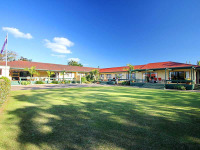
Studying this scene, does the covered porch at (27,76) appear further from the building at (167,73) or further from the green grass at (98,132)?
the green grass at (98,132)

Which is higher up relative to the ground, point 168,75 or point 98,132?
point 168,75

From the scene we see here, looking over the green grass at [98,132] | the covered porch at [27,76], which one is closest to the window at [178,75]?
the green grass at [98,132]

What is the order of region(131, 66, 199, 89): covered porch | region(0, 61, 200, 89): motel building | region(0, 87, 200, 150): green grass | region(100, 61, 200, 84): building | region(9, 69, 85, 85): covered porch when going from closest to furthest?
region(0, 87, 200, 150): green grass, region(131, 66, 199, 89): covered porch, region(100, 61, 200, 84): building, region(0, 61, 200, 89): motel building, region(9, 69, 85, 85): covered porch

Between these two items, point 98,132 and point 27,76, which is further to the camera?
point 27,76

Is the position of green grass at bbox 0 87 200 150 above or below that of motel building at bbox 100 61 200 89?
below

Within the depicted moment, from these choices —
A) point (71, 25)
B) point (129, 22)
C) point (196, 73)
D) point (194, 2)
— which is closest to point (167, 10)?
point (194, 2)

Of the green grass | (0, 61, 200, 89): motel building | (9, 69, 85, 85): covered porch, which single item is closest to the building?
(0, 61, 200, 89): motel building

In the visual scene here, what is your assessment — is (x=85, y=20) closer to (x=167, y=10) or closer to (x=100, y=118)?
(x=167, y=10)

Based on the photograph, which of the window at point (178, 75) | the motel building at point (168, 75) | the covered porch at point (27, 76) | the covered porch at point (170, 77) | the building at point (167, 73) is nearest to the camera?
the covered porch at point (170, 77)

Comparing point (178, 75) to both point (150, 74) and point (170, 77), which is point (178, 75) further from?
point (150, 74)

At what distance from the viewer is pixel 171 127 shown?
9.97ft

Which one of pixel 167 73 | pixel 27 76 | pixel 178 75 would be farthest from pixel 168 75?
pixel 27 76

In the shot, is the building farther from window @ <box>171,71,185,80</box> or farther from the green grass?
the green grass

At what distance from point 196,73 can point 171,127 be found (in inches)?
833
